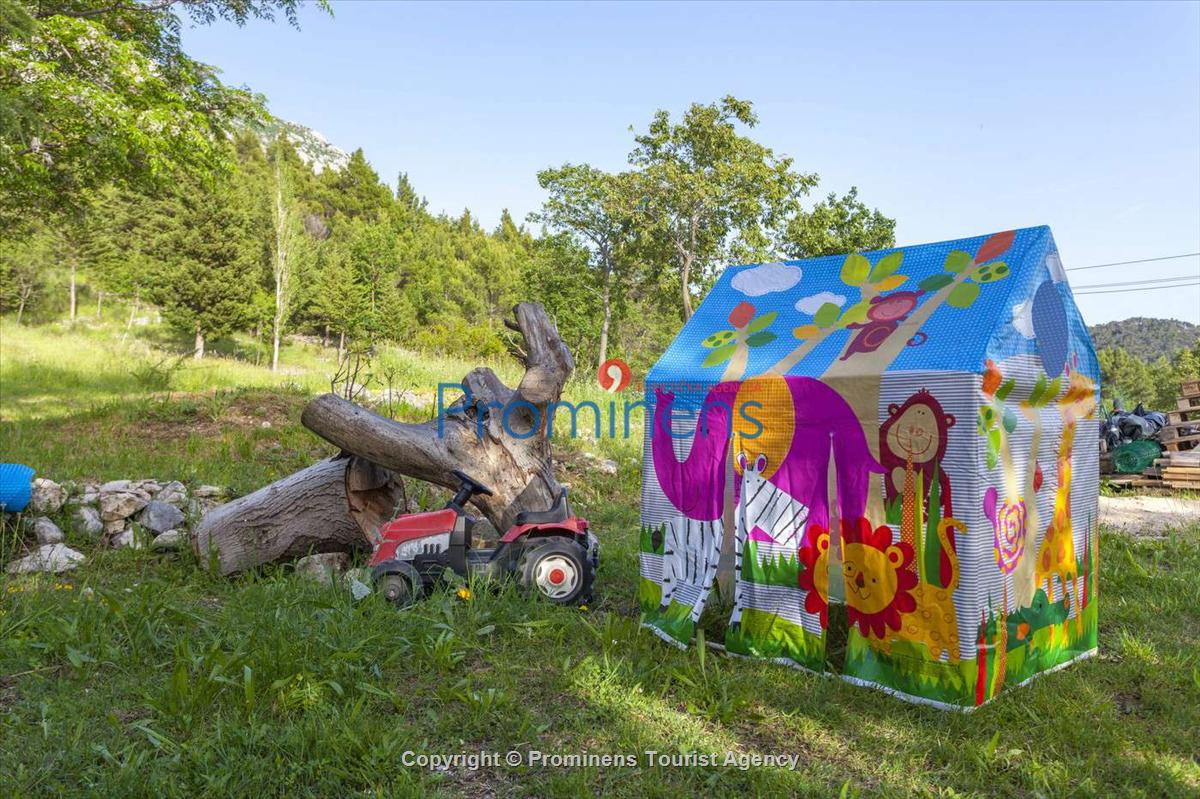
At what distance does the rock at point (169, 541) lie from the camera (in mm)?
5320

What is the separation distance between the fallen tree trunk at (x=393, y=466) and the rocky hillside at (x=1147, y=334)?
302ft

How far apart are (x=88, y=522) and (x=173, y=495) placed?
644mm

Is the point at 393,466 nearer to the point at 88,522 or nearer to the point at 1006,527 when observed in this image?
the point at 88,522

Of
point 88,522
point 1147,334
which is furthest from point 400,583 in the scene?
point 1147,334

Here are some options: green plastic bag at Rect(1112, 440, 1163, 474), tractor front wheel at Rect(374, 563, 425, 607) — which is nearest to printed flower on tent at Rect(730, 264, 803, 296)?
tractor front wheel at Rect(374, 563, 425, 607)

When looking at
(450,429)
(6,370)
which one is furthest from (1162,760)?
(6,370)

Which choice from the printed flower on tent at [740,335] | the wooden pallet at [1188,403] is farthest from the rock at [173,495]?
the wooden pallet at [1188,403]

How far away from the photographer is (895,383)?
315cm

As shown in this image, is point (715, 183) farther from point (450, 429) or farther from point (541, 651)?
point (541, 651)

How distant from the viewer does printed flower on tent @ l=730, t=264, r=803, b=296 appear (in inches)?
163

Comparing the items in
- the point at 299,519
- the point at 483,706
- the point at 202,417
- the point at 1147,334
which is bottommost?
the point at 483,706

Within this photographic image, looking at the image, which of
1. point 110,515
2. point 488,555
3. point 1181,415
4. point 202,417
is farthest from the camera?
point 1181,415

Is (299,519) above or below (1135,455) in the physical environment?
below

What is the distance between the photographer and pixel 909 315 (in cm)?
341
